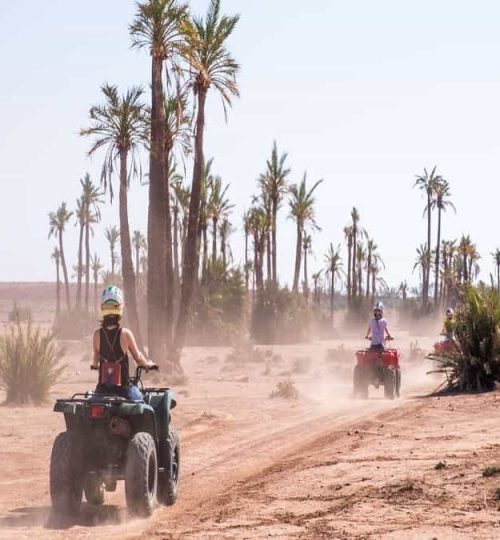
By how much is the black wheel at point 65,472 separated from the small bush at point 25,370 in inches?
470

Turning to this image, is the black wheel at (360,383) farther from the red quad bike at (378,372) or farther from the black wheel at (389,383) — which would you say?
the black wheel at (389,383)

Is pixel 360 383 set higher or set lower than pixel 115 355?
lower

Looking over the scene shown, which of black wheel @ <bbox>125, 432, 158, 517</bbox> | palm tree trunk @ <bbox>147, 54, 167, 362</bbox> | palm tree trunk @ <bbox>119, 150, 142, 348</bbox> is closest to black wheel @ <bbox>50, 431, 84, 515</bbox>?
black wheel @ <bbox>125, 432, 158, 517</bbox>

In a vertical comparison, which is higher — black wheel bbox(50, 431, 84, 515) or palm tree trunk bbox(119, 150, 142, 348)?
palm tree trunk bbox(119, 150, 142, 348)

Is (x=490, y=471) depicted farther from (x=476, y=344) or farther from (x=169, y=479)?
(x=476, y=344)

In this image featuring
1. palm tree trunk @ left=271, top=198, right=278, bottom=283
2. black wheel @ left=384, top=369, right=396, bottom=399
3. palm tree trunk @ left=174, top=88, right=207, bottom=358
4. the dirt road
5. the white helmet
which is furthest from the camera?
palm tree trunk @ left=271, top=198, right=278, bottom=283

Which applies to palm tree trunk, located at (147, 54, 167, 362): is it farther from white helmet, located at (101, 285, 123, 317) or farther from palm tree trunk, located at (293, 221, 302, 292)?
palm tree trunk, located at (293, 221, 302, 292)

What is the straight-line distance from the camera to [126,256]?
110 ft

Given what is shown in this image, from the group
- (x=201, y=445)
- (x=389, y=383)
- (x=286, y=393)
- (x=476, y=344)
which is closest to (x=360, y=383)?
(x=389, y=383)

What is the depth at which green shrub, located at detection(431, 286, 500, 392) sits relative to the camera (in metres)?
20.5

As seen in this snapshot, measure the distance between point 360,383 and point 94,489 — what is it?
13084mm

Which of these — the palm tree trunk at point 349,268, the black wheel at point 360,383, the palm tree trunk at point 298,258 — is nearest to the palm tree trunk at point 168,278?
the black wheel at point 360,383

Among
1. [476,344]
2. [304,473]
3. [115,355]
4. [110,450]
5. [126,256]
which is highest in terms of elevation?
[126,256]

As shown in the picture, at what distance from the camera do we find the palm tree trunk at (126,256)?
108 feet
